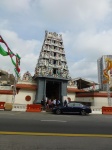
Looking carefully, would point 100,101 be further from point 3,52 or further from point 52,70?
point 3,52

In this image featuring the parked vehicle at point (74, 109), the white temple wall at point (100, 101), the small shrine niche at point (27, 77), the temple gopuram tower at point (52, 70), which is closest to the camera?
the parked vehicle at point (74, 109)

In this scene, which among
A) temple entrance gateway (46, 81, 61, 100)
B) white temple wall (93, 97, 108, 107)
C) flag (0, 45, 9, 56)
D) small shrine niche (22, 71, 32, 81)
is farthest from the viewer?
temple entrance gateway (46, 81, 61, 100)

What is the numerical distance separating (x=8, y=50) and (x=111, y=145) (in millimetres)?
23459

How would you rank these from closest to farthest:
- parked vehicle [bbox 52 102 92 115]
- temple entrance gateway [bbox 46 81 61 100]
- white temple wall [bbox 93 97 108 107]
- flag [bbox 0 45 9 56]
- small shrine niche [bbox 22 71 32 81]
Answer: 1. parked vehicle [bbox 52 102 92 115]
2. flag [bbox 0 45 9 56]
3. white temple wall [bbox 93 97 108 107]
4. small shrine niche [bbox 22 71 32 81]
5. temple entrance gateway [bbox 46 81 61 100]

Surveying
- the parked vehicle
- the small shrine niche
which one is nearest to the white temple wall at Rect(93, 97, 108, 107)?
the small shrine niche

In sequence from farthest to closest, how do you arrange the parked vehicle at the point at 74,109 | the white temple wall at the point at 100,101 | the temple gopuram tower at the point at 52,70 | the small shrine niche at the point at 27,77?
the small shrine niche at the point at 27,77 → the temple gopuram tower at the point at 52,70 → the white temple wall at the point at 100,101 → the parked vehicle at the point at 74,109

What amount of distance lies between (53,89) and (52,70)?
17.8 ft

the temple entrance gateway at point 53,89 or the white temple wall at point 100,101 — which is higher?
A: the temple entrance gateway at point 53,89

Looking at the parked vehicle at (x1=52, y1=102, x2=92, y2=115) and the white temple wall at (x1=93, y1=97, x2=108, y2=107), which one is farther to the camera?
the white temple wall at (x1=93, y1=97, x2=108, y2=107)

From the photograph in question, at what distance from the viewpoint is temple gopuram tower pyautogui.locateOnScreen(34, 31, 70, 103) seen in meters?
37.2

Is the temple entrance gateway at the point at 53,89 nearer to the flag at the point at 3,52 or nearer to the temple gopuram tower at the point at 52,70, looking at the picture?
the temple gopuram tower at the point at 52,70

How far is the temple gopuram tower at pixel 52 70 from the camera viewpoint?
37.2m

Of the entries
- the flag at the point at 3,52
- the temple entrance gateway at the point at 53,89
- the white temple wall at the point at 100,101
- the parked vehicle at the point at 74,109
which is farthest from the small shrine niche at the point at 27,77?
the parked vehicle at the point at 74,109

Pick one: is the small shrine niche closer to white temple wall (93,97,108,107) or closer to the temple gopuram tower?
the temple gopuram tower
